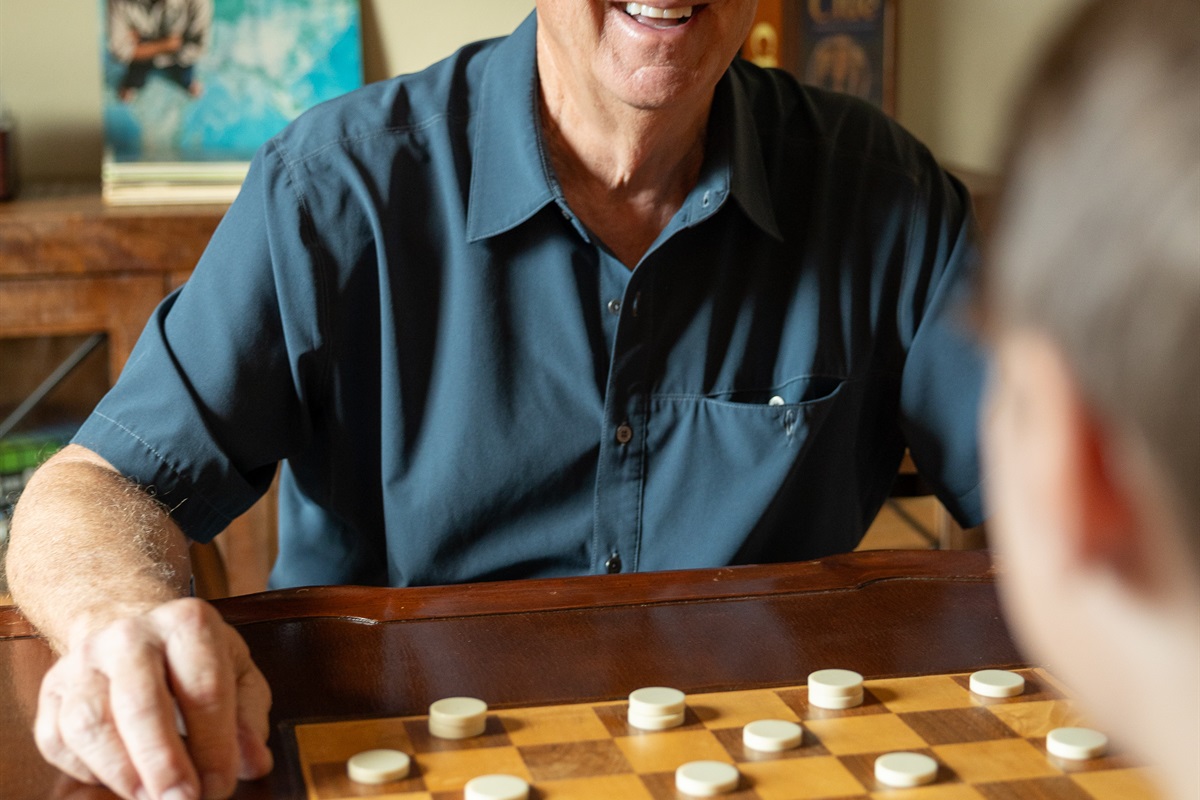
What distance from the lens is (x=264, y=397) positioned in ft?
4.83

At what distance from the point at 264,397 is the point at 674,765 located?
751 millimetres

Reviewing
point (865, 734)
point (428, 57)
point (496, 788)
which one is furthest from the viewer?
point (428, 57)

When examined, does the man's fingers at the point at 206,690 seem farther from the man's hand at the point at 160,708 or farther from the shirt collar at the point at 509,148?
the shirt collar at the point at 509,148

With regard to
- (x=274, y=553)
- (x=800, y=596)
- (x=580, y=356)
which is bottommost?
(x=274, y=553)

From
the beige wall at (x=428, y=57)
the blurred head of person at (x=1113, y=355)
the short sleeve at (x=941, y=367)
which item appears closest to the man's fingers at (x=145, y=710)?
the blurred head of person at (x=1113, y=355)

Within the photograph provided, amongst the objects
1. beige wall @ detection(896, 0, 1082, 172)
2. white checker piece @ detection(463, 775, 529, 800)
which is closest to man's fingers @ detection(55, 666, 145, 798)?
white checker piece @ detection(463, 775, 529, 800)

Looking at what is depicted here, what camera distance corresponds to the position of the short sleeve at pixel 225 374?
4.64ft

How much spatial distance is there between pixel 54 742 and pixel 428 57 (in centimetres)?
223

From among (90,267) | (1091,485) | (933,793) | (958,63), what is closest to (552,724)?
(933,793)

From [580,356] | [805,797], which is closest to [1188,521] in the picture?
[805,797]

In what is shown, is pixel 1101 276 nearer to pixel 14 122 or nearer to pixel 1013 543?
pixel 1013 543

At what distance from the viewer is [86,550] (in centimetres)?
116

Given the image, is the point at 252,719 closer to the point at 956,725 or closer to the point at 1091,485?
the point at 956,725

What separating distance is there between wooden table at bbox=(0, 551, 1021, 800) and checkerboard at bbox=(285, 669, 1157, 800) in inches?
1.2
